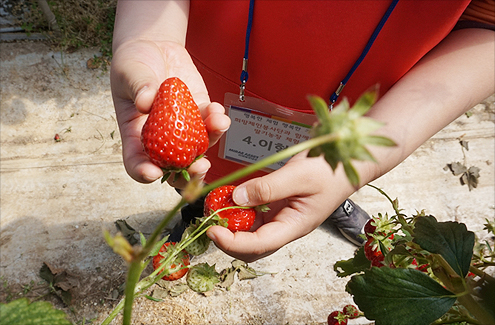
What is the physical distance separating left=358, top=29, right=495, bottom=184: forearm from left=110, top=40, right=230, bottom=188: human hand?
0.99ft

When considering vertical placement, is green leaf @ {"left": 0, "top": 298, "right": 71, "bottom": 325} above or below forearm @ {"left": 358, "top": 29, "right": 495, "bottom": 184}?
below

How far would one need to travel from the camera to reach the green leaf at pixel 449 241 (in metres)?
0.41

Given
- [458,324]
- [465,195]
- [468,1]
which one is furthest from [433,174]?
[458,324]

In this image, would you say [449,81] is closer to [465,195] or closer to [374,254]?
[374,254]

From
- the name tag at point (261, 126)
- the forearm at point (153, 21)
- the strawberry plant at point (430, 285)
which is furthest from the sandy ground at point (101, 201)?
the strawberry plant at point (430, 285)

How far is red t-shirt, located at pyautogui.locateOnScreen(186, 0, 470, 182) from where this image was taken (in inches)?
28.4

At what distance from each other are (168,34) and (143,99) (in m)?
0.31

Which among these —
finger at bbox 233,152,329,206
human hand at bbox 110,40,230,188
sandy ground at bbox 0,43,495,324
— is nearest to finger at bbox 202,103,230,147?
human hand at bbox 110,40,230,188

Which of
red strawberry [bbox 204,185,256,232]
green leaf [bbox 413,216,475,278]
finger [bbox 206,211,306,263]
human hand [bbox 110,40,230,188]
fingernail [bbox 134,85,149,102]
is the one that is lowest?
finger [bbox 206,211,306,263]

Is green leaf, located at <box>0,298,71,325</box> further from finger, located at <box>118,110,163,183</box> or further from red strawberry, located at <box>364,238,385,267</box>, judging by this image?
red strawberry, located at <box>364,238,385,267</box>

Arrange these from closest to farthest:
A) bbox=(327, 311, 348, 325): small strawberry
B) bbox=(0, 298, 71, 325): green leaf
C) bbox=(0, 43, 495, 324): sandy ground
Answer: bbox=(0, 298, 71, 325): green leaf < bbox=(327, 311, 348, 325): small strawberry < bbox=(0, 43, 495, 324): sandy ground

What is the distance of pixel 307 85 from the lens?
2.82 feet

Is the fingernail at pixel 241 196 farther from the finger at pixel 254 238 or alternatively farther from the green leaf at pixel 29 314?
the green leaf at pixel 29 314

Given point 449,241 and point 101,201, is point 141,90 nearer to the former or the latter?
point 449,241
